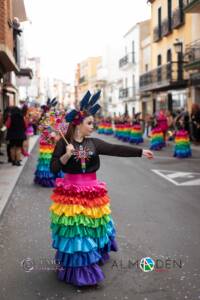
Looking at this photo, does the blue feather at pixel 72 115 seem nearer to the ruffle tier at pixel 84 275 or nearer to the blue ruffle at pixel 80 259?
the blue ruffle at pixel 80 259

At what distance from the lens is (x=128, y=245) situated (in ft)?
20.0

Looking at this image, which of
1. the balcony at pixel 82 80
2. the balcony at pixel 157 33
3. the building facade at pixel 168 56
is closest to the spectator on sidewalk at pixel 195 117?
the building facade at pixel 168 56

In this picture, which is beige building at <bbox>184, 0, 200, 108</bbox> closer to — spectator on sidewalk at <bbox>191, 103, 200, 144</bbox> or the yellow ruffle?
spectator on sidewalk at <bbox>191, 103, 200, 144</bbox>

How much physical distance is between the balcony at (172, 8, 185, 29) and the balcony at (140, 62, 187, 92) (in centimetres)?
246

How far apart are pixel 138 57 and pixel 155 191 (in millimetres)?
40809

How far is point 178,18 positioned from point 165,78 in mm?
4094

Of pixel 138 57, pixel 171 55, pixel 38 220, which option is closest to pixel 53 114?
pixel 38 220

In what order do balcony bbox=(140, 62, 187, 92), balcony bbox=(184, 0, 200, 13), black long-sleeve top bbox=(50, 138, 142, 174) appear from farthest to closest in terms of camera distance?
balcony bbox=(140, 62, 187, 92) → balcony bbox=(184, 0, 200, 13) → black long-sleeve top bbox=(50, 138, 142, 174)

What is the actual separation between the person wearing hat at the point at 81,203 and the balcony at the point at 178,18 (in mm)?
26996

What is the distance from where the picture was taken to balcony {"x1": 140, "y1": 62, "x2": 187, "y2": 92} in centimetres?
2925

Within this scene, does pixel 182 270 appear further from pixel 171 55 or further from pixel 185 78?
pixel 171 55

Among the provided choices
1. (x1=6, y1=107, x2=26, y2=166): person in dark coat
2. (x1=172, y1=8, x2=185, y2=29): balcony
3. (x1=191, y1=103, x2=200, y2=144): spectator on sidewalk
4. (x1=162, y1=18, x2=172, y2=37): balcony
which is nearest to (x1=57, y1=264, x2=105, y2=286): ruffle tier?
(x1=6, y1=107, x2=26, y2=166): person in dark coat

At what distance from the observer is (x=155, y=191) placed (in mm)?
10086

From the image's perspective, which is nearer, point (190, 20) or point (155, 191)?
point (155, 191)
